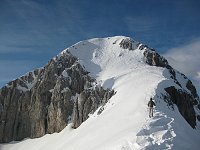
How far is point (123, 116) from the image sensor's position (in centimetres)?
5197

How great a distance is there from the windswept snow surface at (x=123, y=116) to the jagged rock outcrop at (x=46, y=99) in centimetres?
289

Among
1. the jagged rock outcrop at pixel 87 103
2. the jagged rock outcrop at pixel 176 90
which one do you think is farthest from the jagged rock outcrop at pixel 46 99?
the jagged rock outcrop at pixel 176 90

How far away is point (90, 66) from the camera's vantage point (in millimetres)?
96875

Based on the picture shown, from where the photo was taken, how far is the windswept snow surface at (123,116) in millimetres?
38750

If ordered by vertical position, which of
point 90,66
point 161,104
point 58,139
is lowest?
point 161,104

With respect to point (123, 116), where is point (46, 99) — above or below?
above

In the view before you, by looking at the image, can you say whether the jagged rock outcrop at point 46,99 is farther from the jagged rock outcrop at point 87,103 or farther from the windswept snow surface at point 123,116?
the windswept snow surface at point 123,116

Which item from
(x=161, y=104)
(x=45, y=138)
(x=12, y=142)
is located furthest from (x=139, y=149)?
(x=12, y=142)

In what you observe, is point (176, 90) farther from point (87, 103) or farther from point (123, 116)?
point (87, 103)

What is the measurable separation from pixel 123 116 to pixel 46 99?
47.1 meters

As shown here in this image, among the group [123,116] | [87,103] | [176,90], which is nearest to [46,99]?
[87,103]

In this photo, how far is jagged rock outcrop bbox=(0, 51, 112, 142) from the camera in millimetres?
88438

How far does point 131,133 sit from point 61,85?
2137 inches

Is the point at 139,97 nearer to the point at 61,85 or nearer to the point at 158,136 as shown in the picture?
the point at 158,136
